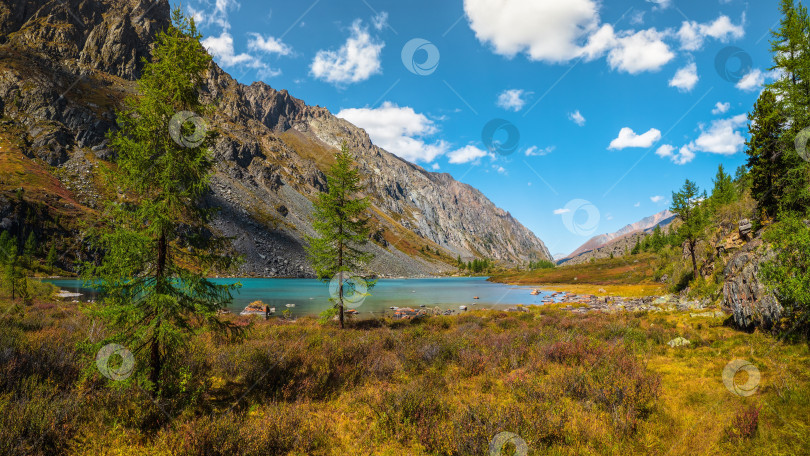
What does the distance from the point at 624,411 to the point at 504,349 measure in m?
5.21

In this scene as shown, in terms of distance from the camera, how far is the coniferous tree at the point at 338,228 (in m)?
19.6

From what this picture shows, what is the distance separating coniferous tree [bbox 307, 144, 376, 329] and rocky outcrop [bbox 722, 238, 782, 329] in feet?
60.6

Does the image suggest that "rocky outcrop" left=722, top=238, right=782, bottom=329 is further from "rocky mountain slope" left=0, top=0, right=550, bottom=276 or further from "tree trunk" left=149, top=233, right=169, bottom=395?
"rocky mountain slope" left=0, top=0, right=550, bottom=276

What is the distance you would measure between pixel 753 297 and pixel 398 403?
56.1 ft

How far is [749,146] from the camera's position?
3003 centimetres

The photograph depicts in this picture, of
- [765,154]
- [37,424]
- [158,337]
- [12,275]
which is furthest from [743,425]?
[12,275]

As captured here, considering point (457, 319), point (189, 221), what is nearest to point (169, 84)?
point (189, 221)

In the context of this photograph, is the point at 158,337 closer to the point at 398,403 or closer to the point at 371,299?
the point at 398,403

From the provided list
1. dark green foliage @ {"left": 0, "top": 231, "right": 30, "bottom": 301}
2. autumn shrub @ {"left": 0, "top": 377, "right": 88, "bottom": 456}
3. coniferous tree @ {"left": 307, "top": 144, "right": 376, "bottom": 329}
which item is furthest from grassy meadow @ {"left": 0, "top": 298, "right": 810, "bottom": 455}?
dark green foliage @ {"left": 0, "top": 231, "right": 30, "bottom": 301}

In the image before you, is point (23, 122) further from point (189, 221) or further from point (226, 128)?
point (189, 221)

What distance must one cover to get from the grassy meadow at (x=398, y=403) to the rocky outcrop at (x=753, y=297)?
80.7 inches

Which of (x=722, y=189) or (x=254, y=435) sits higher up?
(x=722, y=189)

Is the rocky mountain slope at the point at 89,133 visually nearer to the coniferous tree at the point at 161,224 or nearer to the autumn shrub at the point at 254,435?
the coniferous tree at the point at 161,224

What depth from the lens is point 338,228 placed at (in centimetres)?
2042
